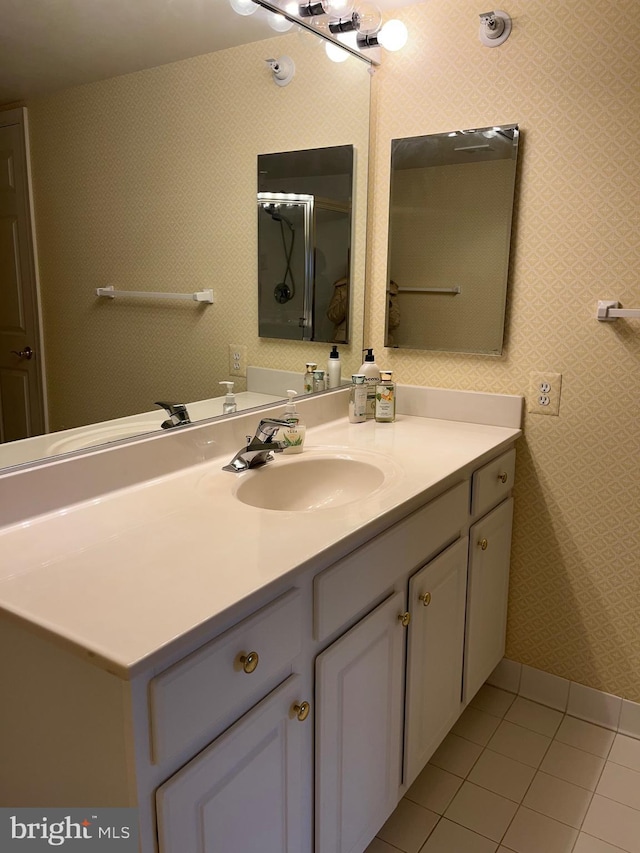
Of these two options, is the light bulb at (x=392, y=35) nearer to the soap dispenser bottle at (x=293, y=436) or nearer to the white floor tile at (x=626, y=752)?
the soap dispenser bottle at (x=293, y=436)

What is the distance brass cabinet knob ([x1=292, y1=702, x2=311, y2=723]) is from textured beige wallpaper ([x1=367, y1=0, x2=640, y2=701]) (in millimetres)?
1185

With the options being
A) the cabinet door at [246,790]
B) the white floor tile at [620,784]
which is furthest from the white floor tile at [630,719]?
the cabinet door at [246,790]

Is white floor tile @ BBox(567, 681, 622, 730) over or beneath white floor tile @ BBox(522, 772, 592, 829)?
over

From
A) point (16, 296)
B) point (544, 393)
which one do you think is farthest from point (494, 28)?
point (16, 296)

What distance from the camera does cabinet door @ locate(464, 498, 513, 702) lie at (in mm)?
1867

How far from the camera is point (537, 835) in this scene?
1657 mm

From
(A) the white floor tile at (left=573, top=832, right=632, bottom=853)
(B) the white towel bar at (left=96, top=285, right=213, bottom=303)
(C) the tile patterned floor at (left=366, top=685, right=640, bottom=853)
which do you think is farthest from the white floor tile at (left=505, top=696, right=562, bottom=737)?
(B) the white towel bar at (left=96, top=285, right=213, bottom=303)

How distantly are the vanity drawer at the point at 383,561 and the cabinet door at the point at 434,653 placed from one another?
0.06 metres

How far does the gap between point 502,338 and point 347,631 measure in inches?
44.2

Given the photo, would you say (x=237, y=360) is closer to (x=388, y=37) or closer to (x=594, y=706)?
(x=388, y=37)

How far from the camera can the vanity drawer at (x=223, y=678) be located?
0.88m

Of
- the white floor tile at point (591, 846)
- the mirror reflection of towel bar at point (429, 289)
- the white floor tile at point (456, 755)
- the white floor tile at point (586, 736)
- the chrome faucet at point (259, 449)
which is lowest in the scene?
the white floor tile at point (586, 736)

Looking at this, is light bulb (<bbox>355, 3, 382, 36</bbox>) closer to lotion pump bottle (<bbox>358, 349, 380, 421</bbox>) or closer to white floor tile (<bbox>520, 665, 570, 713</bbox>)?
lotion pump bottle (<bbox>358, 349, 380, 421</bbox>)

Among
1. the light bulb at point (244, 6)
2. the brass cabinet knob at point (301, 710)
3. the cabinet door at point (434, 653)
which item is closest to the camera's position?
the brass cabinet knob at point (301, 710)
